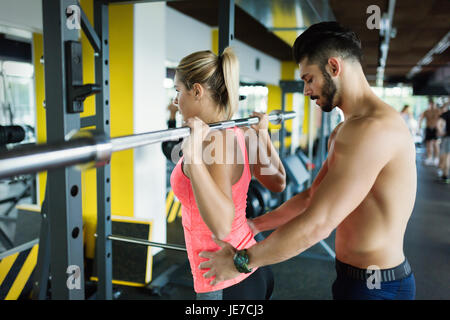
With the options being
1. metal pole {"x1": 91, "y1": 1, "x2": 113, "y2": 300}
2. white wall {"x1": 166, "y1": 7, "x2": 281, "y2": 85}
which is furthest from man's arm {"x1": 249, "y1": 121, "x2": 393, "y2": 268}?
white wall {"x1": 166, "y1": 7, "x2": 281, "y2": 85}

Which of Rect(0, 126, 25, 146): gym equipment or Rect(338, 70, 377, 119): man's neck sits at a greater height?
Rect(338, 70, 377, 119): man's neck

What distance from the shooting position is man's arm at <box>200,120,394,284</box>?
2.81ft

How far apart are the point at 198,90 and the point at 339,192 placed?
0.55 metres

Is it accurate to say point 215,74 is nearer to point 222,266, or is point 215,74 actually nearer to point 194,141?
point 194,141

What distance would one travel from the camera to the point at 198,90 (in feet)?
3.84

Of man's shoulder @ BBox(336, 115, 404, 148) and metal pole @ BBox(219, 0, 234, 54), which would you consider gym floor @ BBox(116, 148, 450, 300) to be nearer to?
metal pole @ BBox(219, 0, 234, 54)

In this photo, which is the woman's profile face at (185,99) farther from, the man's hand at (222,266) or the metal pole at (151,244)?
the metal pole at (151,244)

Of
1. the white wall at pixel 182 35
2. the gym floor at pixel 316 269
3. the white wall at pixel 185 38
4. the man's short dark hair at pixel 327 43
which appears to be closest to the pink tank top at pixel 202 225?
the man's short dark hair at pixel 327 43

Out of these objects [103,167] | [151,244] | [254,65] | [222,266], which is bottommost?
[151,244]

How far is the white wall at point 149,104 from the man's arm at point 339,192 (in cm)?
221

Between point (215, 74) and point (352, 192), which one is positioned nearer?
point (352, 192)

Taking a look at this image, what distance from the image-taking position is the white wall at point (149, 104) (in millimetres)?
2879

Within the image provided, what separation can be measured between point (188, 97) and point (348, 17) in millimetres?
3207

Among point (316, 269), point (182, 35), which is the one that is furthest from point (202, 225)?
point (182, 35)
